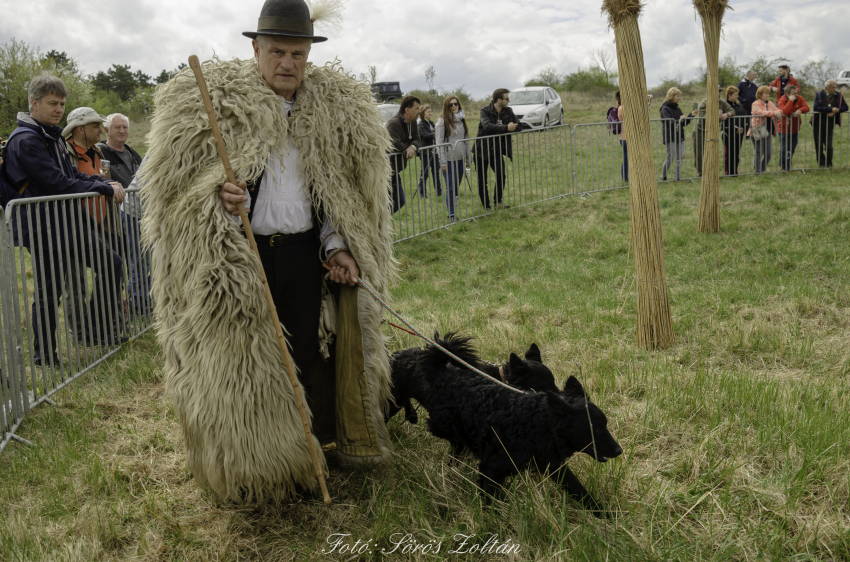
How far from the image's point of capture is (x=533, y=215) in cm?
1120

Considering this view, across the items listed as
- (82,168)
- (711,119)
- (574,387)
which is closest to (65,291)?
(82,168)

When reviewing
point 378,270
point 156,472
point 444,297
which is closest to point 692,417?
point 378,270

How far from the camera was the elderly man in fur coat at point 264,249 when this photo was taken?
282 cm

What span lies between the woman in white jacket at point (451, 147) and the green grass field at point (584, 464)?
15.1 ft

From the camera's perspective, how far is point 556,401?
8.90 feet

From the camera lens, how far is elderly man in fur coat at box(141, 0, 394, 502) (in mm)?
2818

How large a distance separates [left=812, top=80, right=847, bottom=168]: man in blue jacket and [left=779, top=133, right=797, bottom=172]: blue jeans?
0.50 metres

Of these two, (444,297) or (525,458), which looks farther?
(444,297)

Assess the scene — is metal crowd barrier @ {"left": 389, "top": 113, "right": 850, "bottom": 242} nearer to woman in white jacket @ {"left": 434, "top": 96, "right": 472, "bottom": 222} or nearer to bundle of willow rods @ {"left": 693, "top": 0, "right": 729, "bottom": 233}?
woman in white jacket @ {"left": 434, "top": 96, "right": 472, "bottom": 222}

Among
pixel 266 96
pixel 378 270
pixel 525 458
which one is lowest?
pixel 525 458

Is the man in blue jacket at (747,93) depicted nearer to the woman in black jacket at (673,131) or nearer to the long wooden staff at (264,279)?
the woman in black jacket at (673,131)

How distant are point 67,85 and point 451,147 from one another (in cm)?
3155

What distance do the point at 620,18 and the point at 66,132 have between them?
5.34m

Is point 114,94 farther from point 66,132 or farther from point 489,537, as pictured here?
point 489,537
